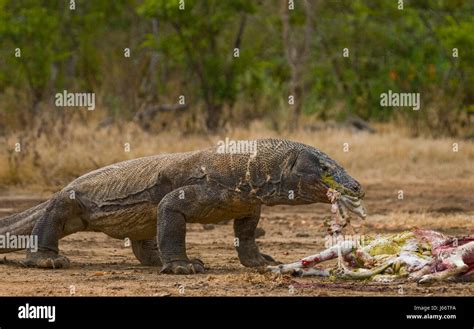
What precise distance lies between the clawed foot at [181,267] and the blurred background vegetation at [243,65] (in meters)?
8.05

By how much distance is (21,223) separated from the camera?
31.5 feet

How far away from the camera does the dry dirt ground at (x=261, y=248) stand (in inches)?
309

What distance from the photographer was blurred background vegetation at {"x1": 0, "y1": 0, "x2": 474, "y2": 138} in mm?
19344

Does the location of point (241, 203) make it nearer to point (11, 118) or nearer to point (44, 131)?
point (44, 131)

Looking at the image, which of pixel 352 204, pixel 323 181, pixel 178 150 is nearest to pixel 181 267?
pixel 323 181

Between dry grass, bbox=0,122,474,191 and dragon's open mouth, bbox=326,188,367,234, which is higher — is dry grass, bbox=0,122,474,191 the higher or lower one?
the higher one

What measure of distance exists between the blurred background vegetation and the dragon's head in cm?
867

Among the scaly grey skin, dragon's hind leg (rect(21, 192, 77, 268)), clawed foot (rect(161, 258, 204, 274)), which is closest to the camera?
the scaly grey skin

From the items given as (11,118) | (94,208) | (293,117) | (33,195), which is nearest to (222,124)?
(293,117)

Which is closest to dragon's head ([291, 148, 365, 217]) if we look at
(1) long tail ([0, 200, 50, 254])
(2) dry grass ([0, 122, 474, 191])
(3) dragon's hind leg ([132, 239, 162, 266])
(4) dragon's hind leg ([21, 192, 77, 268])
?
(3) dragon's hind leg ([132, 239, 162, 266])

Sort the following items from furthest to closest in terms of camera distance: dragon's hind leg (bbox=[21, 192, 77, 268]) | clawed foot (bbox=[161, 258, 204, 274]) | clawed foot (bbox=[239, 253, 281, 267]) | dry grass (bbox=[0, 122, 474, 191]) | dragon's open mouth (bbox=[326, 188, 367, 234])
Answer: dry grass (bbox=[0, 122, 474, 191]) < dragon's hind leg (bbox=[21, 192, 77, 268]) < clawed foot (bbox=[239, 253, 281, 267]) < clawed foot (bbox=[161, 258, 204, 274]) < dragon's open mouth (bbox=[326, 188, 367, 234])

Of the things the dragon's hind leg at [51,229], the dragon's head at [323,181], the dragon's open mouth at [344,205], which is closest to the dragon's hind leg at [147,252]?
the dragon's hind leg at [51,229]

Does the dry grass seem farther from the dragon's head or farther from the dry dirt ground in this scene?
the dragon's head

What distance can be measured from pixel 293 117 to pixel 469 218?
726 cm
